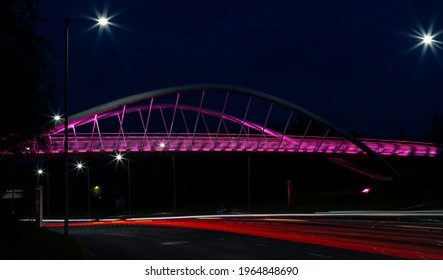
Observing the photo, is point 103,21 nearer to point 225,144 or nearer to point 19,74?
point 19,74

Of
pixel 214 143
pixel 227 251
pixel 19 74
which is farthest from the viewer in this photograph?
pixel 214 143

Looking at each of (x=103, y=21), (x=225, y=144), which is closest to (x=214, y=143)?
(x=225, y=144)

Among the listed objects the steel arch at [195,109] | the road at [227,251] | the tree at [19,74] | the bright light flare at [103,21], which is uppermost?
the steel arch at [195,109]

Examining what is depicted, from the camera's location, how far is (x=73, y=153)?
65.2 meters

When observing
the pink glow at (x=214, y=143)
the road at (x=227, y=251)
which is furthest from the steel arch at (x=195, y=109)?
the road at (x=227, y=251)

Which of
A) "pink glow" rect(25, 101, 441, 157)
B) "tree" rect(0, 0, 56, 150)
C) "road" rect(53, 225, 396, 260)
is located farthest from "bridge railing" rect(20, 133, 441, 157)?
"tree" rect(0, 0, 56, 150)

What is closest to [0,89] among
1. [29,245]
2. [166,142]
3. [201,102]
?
[29,245]

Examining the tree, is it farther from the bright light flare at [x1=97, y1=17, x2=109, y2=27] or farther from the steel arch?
the steel arch

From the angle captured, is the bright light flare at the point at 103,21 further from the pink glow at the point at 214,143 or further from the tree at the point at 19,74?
the pink glow at the point at 214,143

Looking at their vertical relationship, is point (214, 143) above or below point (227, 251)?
above

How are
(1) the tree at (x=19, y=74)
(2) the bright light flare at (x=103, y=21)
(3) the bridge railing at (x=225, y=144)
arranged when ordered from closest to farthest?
(1) the tree at (x=19, y=74) → (2) the bright light flare at (x=103, y=21) → (3) the bridge railing at (x=225, y=144)

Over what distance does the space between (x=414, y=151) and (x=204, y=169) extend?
34.6 m

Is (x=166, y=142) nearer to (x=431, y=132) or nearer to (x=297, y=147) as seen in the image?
(x=297, y=147)

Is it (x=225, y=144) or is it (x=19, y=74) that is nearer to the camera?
(x=19, y=74)
